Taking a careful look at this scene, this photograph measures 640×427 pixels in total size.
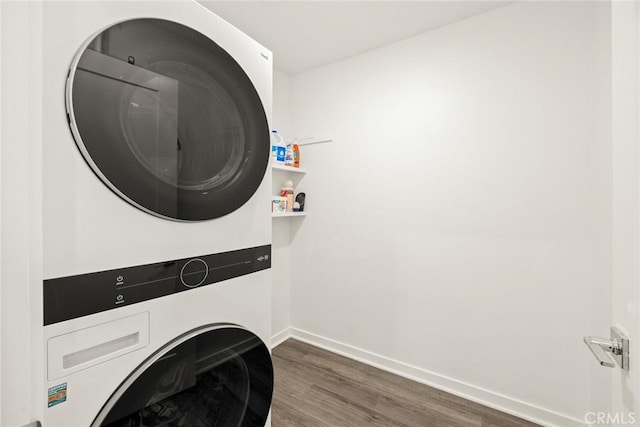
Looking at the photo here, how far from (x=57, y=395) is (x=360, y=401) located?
1527 millimetres

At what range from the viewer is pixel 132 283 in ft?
2.11

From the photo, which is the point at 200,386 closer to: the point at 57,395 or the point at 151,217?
the point at 57,395

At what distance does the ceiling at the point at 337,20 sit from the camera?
1.55 metres

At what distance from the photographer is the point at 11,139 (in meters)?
0.43

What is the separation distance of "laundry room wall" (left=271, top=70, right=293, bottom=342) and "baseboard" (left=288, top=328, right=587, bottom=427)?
0.48 feet

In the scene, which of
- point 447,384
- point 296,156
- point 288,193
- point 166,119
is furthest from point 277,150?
point 447,384

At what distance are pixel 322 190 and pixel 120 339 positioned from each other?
1748mm

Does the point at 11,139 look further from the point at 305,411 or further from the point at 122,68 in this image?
the point at 305,411

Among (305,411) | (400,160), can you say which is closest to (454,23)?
(400,160)

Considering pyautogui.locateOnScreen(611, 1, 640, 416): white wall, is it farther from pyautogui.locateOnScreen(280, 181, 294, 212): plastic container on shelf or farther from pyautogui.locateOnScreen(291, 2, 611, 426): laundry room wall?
pyautogui.locateOnScreen(280, 181, 294, 212): plastic container on shelf

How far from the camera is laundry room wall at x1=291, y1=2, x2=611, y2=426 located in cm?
138

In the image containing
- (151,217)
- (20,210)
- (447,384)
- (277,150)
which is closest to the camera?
(20,210)

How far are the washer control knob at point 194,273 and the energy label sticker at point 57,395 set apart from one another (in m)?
0.29

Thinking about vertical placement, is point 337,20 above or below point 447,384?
above
